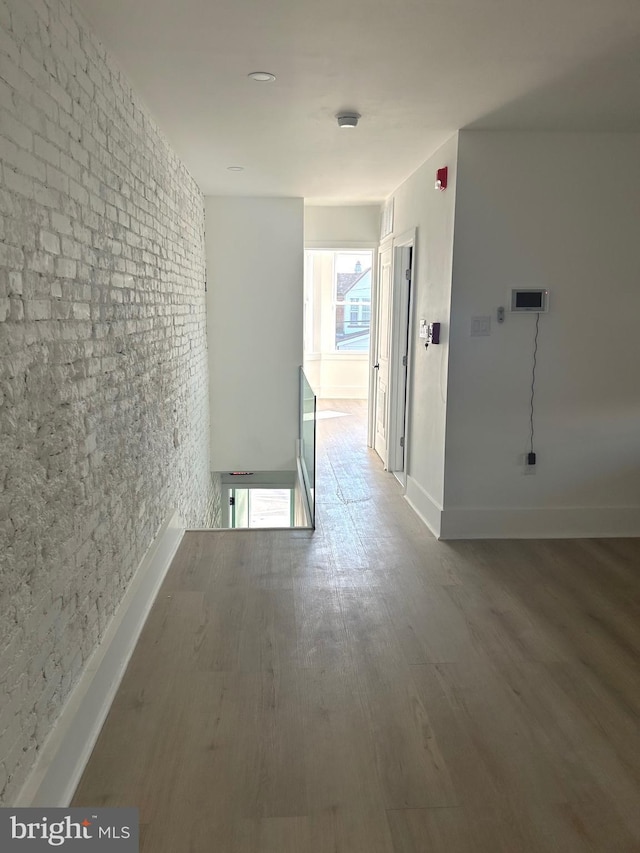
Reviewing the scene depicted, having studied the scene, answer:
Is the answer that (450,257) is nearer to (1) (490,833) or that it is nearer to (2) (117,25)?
(2) (117,25)

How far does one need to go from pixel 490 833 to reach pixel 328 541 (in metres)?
2.49

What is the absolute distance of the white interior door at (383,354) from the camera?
6285 mm

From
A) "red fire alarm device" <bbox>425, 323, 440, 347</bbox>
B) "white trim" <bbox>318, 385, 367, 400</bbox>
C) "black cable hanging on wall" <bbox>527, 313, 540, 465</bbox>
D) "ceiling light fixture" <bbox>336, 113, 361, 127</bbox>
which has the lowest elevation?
"white trim" <bbox>318, 385, 367, 400</bbox>

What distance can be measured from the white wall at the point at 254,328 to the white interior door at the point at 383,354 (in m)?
0.86

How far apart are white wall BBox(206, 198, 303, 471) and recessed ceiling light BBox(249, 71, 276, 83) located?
3.43 meters

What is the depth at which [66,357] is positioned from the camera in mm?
2211

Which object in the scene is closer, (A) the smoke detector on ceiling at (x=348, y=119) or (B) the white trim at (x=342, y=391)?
(A) the smoke detector on ceiling at (x=348, y=119)

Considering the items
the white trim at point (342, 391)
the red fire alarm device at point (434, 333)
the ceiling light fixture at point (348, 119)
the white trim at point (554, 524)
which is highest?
the ceiling light fixture at point (348, 119)

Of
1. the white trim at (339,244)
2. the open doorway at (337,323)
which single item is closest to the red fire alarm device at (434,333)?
the white trim at (339,244)

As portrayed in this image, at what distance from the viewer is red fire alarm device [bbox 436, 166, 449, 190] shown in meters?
4.18

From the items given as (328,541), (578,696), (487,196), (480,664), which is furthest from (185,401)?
(578,696)

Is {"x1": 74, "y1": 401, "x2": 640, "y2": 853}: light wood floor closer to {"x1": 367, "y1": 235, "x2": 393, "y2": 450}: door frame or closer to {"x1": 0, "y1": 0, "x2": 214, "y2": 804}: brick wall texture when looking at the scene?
{"x1": 0, "y1": 0, "x2": 214, "y2": 804}: brick wall texture

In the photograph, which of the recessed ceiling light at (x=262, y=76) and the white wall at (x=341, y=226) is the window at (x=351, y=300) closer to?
the white wall at (x=341, y=226)

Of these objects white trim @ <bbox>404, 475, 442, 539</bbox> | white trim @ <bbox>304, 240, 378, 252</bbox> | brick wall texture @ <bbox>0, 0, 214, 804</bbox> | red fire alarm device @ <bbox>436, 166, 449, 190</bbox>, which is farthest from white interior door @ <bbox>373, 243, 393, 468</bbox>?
brick wall texture @ <bbox>0, 0, 214, 804</bbox>
